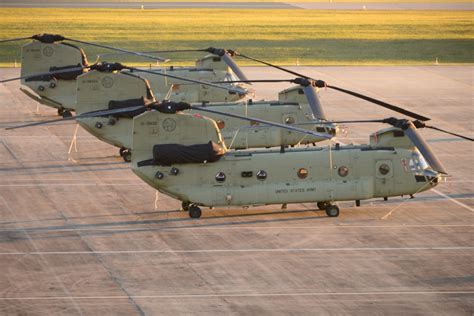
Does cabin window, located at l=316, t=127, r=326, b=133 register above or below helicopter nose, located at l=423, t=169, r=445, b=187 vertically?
above

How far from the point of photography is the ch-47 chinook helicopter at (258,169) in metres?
43.7

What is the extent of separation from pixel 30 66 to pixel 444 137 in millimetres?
21639

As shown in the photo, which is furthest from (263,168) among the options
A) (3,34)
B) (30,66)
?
(3,34)

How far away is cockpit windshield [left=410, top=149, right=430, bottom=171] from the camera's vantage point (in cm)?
4456

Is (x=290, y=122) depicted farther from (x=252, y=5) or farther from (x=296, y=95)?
(x=252, y=5)

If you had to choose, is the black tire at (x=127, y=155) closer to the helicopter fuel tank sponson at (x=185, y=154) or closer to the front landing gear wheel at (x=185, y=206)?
the front landing gear wheel at (x=185, y=206)

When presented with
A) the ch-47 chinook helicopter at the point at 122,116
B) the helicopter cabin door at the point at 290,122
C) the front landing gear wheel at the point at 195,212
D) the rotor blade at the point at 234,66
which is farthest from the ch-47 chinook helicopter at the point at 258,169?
the rotor blade at the point at 234,66

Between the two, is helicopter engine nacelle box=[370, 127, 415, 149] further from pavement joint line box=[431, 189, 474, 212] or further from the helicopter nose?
pavement joint line box=[431, 189, 474, 212]

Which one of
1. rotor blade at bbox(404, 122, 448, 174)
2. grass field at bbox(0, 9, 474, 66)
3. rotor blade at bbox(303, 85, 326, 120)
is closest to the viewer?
rotor blade at bbox(404, 122, 448, 174)

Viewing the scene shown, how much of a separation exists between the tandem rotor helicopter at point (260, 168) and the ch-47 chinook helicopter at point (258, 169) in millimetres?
36

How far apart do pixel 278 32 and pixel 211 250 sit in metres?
68.0

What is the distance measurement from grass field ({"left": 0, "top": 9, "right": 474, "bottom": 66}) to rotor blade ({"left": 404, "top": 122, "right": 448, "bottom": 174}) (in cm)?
4567

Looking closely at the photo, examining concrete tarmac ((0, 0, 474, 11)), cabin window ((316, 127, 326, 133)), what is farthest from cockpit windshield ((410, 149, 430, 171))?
concrete tarmac ((0, 0, 474, 11))

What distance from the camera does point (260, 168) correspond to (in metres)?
43.9
